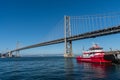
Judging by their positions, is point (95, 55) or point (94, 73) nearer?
point (94, 73)

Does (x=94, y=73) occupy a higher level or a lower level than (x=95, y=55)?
lower

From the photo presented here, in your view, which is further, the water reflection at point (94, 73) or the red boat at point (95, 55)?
the red boat at point (95, 55)

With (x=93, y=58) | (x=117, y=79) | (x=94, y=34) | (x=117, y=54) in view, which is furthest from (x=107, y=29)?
(x=117, y=79)

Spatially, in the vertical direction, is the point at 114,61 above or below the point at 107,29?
below

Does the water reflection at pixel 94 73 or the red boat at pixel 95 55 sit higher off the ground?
the red boat at pixel 95 55

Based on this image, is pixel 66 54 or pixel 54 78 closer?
pixel 54 78

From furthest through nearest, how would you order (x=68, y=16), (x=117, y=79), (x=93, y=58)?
(x=68, y=16) < (x=93, y=58) < (x=117, y=79)

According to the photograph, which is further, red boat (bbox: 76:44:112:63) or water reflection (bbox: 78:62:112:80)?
red boat (bbox: 76:44:112:63)

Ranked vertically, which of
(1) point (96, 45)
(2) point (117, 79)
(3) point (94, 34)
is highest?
(3) point (94, 34)

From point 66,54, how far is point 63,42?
741 centimetres

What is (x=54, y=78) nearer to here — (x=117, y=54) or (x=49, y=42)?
(x=117, y=54)

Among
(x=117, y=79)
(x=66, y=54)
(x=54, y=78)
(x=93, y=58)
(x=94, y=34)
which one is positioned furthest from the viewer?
(x=66, y=54)

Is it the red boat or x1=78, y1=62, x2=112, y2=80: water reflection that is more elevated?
the red boat

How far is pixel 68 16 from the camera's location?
114625 millimetres
